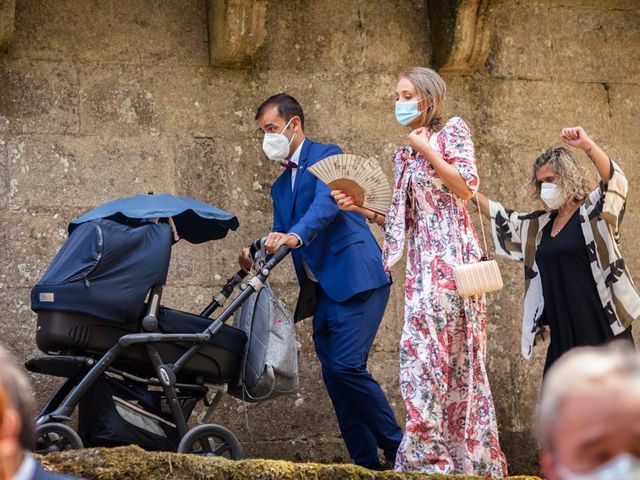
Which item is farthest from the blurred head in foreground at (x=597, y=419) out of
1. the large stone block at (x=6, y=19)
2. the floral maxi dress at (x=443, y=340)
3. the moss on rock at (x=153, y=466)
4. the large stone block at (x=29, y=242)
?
the large stone block at (x=6, y=19)

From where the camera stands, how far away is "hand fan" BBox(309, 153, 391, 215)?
5.79 meters

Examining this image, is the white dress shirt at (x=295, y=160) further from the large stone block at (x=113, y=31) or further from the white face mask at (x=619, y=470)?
the white face mask at (x=619, y=470)

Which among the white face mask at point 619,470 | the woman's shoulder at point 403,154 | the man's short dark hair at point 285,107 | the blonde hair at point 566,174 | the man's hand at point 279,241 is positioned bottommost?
the white face mask at point 619,470

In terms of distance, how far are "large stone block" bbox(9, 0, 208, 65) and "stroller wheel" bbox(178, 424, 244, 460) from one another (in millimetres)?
2365

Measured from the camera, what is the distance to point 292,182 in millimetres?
6105

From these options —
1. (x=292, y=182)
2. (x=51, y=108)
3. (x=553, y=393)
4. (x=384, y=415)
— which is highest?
(x=51, y=108)

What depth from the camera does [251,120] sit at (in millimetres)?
6980

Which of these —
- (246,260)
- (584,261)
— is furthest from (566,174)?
(246,260)

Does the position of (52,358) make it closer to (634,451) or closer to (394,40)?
(394,40)

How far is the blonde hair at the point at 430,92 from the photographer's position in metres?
5.59

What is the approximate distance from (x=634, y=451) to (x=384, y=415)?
406 cm

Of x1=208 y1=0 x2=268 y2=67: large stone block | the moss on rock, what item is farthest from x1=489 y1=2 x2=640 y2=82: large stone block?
the moss on rock

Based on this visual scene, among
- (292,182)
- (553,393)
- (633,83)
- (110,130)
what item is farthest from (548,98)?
(553,393)

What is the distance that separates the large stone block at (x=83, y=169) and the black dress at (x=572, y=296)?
2.31m
